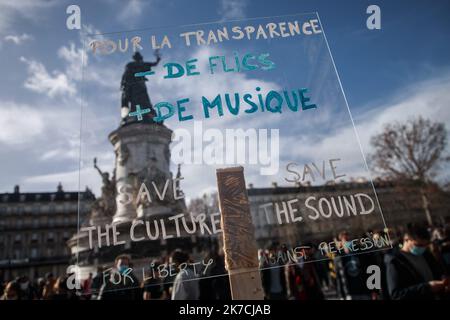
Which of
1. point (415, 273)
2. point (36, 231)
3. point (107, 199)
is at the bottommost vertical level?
point (415, 273)

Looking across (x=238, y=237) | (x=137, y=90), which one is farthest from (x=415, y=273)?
(x=137, y=90)

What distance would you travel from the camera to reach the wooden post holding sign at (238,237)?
3.64 meters

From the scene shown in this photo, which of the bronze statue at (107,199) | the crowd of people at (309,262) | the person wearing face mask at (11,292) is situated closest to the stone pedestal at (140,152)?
the bronze statue at (107,199)

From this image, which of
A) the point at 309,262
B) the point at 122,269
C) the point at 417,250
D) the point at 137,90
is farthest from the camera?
the point at 137,90

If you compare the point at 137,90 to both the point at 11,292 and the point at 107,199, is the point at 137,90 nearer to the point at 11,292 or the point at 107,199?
the point at 11,292

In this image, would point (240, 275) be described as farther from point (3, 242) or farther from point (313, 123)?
point (3, 242)

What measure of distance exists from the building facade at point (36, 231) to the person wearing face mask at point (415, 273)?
5769 centimetres

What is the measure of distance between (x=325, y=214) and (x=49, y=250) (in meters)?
63.8

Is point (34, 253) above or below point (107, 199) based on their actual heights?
above

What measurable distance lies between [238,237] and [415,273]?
196 cm

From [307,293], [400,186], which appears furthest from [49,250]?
[307,293]

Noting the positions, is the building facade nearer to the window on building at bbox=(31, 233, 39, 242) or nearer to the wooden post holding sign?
the window on building at bbox=(31, 233, 39, 242)

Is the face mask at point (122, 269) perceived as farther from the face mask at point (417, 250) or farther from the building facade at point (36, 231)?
the building facade at point (36, 231)

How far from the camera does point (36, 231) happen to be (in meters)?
57.4
